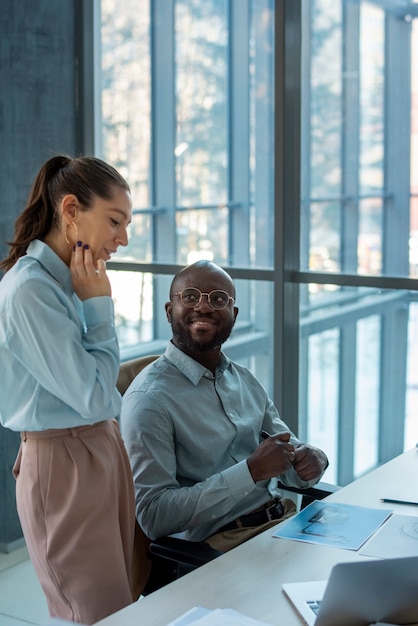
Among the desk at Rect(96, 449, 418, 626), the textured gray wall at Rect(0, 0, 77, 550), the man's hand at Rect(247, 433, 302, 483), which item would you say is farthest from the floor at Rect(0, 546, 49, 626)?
the desk at Rect(96, 449, 418, 626)

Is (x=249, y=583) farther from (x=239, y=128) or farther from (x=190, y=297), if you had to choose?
(x=239, y=128)

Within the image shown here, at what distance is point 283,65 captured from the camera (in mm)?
3461

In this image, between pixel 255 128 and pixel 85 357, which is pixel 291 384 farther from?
pixel 85 357

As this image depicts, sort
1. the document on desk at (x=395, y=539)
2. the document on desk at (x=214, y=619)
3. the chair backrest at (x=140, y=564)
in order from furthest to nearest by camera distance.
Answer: the chair backrest at (x=140, y=564) → the document on desk at (x=395, y=539) → the document on desk at (x=214, y=619)

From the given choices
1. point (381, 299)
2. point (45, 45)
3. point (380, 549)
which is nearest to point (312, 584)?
point (380, 549)

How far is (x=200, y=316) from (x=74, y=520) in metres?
0.76

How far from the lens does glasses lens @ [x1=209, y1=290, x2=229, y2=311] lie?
2.50 metres

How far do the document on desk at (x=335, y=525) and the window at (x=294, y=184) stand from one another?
4.65 ft

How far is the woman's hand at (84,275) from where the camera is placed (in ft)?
6.71

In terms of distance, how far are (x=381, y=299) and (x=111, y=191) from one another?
1651 millimetres

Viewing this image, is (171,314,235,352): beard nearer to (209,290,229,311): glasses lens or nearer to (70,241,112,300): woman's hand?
(209,290,229,311): glasses lens

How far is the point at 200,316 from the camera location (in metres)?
2.49

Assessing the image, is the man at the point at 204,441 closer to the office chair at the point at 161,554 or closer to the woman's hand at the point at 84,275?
the office chair at the point at 161,554

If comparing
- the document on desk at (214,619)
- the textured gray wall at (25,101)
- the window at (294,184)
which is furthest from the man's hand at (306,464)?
the textured gray wall at (25,101)
